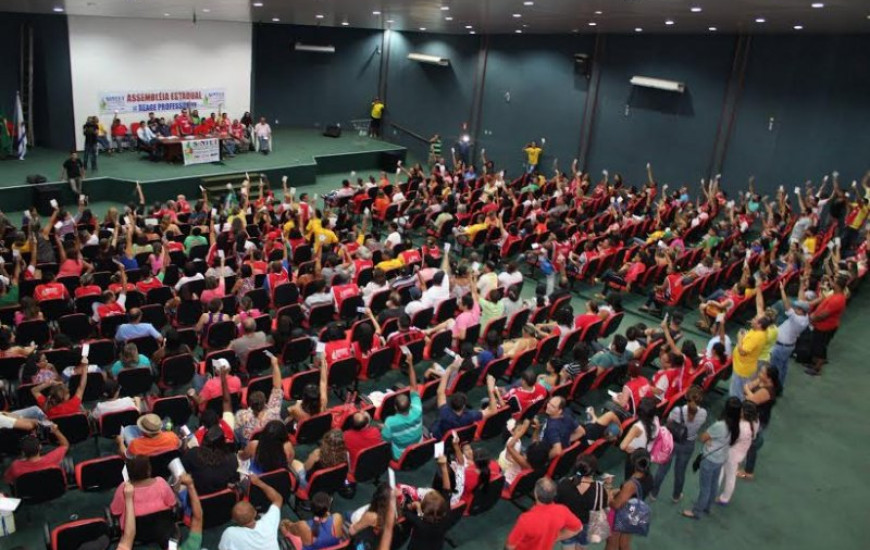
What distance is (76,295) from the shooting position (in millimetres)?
8844

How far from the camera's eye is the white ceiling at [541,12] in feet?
35.8

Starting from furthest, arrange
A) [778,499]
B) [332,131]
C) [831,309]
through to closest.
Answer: [332,131] < [831,309] < [778,499]

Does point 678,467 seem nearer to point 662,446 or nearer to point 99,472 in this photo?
point 662,446

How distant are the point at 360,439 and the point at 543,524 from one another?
207 centimetres

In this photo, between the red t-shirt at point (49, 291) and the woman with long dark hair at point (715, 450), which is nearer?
the woman with long dark hair at point (715, 450)

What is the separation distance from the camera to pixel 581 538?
5199 millimetres

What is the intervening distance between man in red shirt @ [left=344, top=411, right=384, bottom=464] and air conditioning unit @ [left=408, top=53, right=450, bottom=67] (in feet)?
64.8

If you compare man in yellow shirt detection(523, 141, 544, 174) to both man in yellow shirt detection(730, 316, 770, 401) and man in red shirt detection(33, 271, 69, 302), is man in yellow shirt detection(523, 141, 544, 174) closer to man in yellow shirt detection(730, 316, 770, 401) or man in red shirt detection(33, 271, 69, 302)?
man in yellow shirt detection(730, 316, 770, 401)

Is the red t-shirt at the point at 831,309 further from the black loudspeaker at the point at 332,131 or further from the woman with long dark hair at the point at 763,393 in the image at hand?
the black loudspeaker at the point at 332,131

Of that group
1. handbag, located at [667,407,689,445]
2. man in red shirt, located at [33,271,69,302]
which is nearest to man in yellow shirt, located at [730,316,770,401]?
handbag, located at [667,407,689,445]

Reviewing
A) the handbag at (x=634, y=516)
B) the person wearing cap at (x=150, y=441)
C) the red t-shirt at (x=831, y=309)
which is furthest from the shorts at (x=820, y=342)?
the person wearing cap at (x=150, y=441)

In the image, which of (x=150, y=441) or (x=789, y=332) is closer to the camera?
(x=150, y=441)

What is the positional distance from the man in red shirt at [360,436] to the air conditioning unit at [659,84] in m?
14.9

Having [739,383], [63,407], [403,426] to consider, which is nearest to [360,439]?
[403,426]
